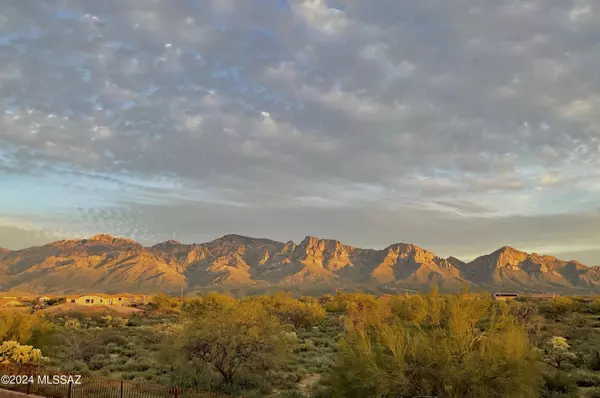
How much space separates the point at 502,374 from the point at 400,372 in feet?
9.74

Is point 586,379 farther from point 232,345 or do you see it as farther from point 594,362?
point 232,345

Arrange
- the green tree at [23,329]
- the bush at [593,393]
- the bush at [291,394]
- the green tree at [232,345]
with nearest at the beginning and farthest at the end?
the bush at [291,394], the bush at [593,393], the green tree at [232,345], the green tree at [23,329]

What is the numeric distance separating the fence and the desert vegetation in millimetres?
4025

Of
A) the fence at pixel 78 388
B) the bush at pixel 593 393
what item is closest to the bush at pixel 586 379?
the bush at pixel 593 393

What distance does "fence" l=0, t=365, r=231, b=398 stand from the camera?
16.6 metres

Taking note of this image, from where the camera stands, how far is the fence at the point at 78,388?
16578 millimetres

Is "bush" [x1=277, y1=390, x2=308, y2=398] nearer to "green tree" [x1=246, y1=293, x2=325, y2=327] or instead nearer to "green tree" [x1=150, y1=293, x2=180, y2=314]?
"green tree" [x1=246, y1=293, x2=325, y2=327]

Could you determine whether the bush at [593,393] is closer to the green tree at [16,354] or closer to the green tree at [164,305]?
the green tree at [16,354]

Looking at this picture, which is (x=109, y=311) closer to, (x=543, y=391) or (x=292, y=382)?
(x=292, y=382)

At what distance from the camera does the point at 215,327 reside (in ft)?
76.2

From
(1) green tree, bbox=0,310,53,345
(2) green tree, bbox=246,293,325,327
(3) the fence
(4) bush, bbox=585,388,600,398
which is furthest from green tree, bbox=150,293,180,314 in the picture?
(4) bush, bbox=585,388,600,398

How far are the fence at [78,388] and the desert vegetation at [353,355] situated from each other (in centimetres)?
403

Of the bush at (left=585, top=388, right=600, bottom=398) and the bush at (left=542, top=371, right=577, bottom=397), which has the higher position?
the bush at (left=542, top=371, right=577, bottom=397)

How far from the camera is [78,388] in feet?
57.0
